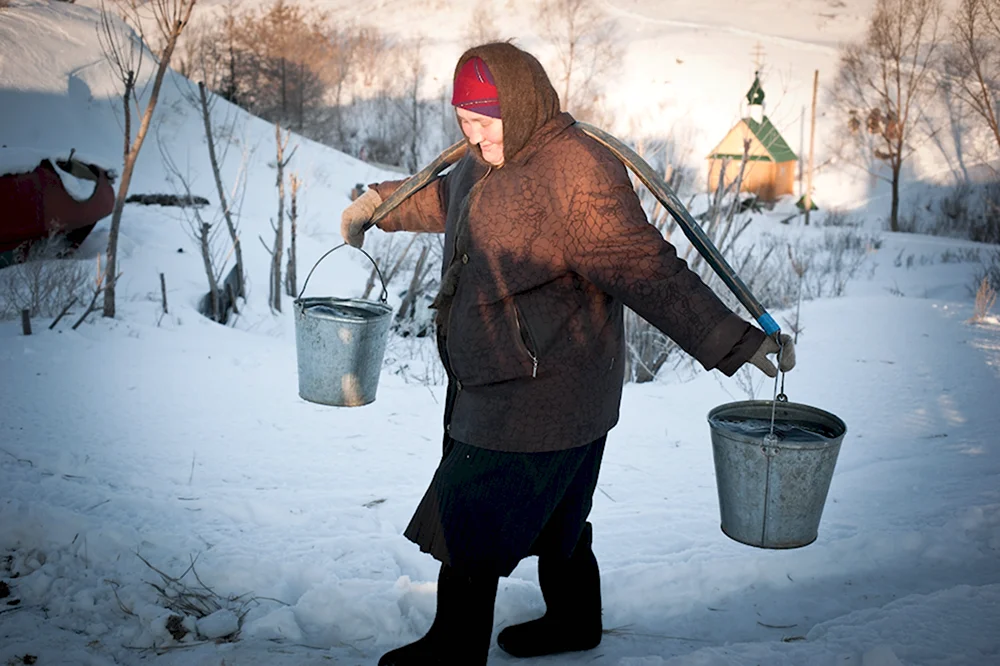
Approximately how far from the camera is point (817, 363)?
649 centimetres

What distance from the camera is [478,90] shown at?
202 cm

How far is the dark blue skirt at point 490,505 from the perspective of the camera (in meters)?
2.09

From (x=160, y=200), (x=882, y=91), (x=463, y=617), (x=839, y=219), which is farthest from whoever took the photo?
(x=882, y=91)

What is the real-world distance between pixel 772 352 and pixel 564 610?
1017 mm

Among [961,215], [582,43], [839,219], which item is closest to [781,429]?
[839,219]

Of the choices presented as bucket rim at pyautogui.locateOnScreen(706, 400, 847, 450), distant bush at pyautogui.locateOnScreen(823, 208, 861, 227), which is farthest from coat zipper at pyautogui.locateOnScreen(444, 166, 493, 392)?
distant bush at pyautogui.locateOnScreen(823, 208, 861, 227)

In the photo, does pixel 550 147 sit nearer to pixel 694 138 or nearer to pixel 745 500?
pixel 745 500

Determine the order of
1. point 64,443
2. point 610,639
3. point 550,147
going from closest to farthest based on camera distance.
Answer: point 550,147, point 610,639, point 64,443

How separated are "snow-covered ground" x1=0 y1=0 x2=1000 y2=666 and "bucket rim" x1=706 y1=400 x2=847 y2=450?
2.03 feet

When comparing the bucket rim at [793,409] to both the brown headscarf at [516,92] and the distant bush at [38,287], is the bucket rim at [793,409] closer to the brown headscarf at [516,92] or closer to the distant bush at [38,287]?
the brown headscarf at [516,92]

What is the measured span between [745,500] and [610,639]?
26.6 inches

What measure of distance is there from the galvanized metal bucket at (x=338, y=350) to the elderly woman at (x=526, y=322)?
2.72 feet

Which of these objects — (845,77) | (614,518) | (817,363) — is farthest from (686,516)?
(845,77)

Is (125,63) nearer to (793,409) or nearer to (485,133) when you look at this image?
(485,133)
